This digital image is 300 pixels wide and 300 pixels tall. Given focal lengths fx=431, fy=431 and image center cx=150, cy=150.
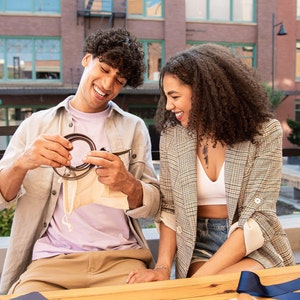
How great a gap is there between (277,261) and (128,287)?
2.13ft

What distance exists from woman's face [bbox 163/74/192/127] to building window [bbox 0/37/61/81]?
14.4 metres

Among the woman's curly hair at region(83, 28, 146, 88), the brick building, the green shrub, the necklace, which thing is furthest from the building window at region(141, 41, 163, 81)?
the necklace

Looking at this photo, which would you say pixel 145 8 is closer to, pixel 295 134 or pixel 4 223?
pixel 295 134

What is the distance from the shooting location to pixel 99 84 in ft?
5.49

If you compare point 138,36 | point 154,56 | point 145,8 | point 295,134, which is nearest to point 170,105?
point 295,134

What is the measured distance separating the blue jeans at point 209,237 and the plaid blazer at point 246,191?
0.22ft

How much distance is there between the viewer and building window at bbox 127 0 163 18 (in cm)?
1620

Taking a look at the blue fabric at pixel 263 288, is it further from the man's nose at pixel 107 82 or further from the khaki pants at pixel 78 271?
the man's nose at pixel 107 82

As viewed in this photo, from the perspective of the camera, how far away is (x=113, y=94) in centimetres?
171

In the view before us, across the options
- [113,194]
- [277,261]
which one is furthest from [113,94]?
[277,261]

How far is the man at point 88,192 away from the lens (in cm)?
148

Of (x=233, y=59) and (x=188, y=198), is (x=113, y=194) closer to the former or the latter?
(x=188, y=198)

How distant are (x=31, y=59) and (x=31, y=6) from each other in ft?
6.02

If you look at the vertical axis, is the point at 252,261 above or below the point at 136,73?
below
